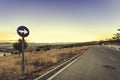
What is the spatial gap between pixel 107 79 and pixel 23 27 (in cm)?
500

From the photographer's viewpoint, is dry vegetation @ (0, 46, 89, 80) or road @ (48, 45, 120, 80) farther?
dry vegetation @ (0, 46, 89, 80)

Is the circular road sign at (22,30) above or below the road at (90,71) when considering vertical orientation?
above

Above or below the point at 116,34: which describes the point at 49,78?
below

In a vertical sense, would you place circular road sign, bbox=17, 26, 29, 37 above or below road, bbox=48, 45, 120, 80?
above

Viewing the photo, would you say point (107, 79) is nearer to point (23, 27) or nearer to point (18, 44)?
point (23, 27)

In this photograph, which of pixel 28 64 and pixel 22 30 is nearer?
pixel 22 30

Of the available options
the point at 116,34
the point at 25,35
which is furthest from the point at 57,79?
the point at 116,34

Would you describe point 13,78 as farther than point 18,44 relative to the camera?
No

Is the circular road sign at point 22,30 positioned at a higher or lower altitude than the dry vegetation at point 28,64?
higher

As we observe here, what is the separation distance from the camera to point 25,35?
8.86 metres

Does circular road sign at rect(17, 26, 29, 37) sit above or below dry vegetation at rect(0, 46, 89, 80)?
above

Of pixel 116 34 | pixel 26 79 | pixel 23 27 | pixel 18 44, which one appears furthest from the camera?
pixel 116 34

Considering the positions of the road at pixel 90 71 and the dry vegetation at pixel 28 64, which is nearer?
the road at pixel 90 71

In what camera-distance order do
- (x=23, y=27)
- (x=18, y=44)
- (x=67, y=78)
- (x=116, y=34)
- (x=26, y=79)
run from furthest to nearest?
(x=116, y=34), (x=18, y=44), (x=23, y=27), (x=67, y=78), (x=26, y=79)
